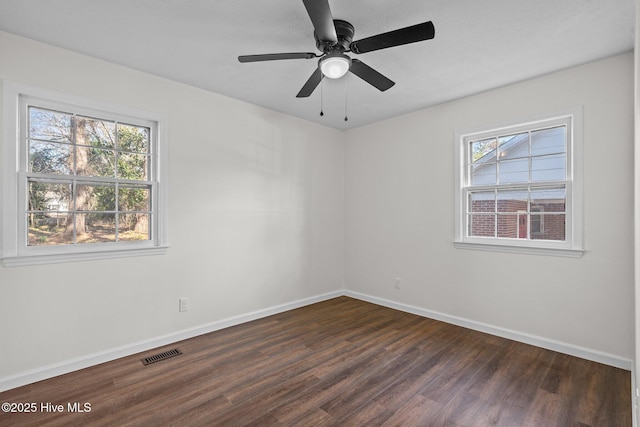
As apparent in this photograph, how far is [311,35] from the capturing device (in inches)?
91.5

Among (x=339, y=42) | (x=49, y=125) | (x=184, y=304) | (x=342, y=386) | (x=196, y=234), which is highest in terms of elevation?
(x=339, y=42)

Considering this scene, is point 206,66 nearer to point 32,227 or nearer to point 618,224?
point 32,227

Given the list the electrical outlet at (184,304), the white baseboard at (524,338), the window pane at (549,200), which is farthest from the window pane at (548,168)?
the electrical outlet at (184,304)

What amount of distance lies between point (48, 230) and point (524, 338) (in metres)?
4.45

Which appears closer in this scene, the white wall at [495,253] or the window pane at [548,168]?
the white wall at [495,253]

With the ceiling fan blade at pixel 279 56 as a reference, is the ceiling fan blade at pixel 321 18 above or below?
above

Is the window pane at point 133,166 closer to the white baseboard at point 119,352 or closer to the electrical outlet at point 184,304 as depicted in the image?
the electrical outlet at point 184,304

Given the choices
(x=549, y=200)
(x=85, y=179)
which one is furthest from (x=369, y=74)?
(x=85, y=179)

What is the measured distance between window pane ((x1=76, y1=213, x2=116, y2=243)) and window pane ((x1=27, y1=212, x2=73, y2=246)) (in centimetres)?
8

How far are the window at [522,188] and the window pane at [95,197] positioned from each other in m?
3.61

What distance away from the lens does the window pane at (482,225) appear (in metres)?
3.45

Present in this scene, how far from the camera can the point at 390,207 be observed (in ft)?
14.1

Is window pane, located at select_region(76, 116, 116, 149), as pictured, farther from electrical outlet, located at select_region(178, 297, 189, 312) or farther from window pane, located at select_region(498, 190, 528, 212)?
window pane, located at select_region(498, 190, 528, 212)

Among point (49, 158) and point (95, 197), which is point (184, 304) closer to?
point (95, 197)
